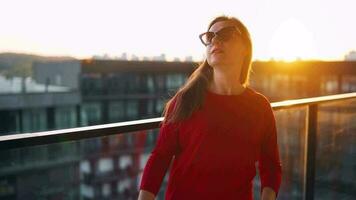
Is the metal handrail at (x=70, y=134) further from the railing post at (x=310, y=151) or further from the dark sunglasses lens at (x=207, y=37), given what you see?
the railing post at (x=310, y=151)

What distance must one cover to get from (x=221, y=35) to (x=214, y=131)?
0.37 m

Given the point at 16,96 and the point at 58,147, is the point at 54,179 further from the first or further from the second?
the point at 16,96

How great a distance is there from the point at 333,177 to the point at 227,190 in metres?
2.59

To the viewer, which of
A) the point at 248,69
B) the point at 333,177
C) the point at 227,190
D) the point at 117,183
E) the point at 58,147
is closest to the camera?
the point at 227,190

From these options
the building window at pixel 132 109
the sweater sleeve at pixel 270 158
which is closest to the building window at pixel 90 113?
the building window at pixel 132 109

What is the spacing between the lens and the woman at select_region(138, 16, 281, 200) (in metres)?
1.62

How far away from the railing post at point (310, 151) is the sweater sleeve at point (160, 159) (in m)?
1.84

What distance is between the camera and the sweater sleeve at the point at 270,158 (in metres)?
1.80

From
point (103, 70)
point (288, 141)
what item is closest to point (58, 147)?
point (288, 141)

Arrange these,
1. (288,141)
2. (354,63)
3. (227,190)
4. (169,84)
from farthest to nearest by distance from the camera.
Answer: (169,84), (354,63), (288,141), (227,190)

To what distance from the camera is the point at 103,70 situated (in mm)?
61594

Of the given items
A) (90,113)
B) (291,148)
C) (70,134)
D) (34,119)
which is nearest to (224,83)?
(70,134)

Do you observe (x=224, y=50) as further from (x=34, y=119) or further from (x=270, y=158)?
(x=34, y=119)

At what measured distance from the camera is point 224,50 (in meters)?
1.71
